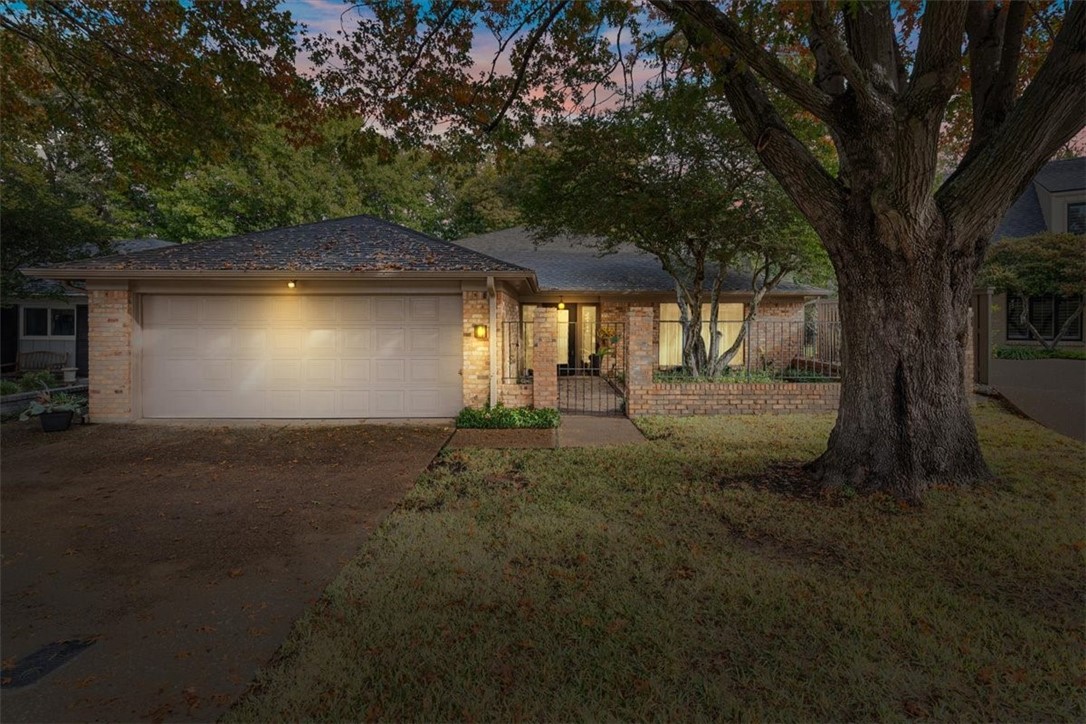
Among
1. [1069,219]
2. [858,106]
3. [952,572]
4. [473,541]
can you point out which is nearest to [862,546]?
[952,572]

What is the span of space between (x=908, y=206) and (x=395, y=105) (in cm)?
643

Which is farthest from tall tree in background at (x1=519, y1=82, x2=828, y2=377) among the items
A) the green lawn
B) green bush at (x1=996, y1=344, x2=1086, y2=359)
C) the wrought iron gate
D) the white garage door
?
green bush at (x1=996, y1=344, x2=1086, y2=359)

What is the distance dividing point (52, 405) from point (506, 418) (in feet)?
24.6

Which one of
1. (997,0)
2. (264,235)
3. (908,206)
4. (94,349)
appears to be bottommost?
(94,349)

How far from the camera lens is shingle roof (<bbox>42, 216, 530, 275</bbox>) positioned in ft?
29.5

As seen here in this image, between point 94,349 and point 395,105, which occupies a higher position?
point 395,105

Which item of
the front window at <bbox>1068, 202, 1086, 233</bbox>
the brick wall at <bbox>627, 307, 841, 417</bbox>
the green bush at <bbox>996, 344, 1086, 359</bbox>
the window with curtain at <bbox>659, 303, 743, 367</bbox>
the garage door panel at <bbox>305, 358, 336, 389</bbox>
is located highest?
the front window at <bbox>1068, 202, 1086, 233</bbox>

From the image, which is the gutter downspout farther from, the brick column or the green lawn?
the green lawn

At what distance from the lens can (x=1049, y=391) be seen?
35.7ft

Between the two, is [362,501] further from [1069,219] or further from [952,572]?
[1069,219]

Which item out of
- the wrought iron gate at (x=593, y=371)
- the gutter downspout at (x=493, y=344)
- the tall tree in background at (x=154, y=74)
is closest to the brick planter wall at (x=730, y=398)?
the wrought iron gate at (x=593, y=371)

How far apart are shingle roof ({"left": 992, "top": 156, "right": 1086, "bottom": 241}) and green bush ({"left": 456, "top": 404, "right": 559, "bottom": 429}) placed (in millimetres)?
21000

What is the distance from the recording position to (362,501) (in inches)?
213

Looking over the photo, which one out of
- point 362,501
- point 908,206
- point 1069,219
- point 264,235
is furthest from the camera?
point 1069,219
